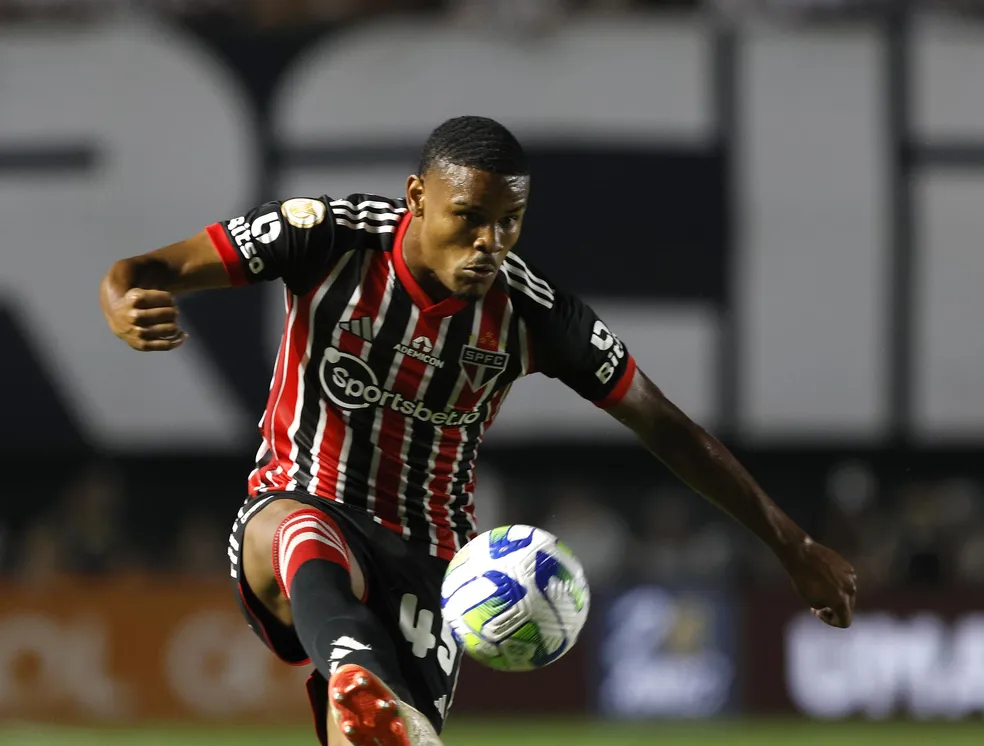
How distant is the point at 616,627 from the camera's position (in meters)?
12.5

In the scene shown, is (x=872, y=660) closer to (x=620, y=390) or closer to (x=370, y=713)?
(x=620, y=390)

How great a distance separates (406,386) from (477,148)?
2.65 ft

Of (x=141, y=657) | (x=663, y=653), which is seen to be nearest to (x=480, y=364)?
(x=663, y=653)

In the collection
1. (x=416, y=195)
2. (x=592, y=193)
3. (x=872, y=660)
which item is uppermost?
(x=592, y=193)

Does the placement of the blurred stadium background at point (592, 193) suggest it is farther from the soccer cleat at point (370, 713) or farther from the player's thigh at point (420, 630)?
the soccer cleat at point (370, 713)

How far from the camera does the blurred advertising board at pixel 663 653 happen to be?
12.4m

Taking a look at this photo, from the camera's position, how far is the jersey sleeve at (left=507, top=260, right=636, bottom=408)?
16.4 ft

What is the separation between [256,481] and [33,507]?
34.7 ft

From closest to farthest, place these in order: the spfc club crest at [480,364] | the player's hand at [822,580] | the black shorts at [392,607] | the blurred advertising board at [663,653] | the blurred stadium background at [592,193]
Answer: the black shorts at [392,607] < the spfc club crest at [480,364] < the player's hand at [822,580] < the blurred advertising board at [663,653] < the blurred stadium background at [592,193]

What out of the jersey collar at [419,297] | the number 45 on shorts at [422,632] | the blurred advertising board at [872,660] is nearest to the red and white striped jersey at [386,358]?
the jersey collar at [419,297]

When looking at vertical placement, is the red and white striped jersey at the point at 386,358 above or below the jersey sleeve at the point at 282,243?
below

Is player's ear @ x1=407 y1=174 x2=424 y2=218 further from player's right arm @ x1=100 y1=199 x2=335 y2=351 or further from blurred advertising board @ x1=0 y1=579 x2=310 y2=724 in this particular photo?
blurred advertising board @ x1=0 y1=579 x2=310 y2=724

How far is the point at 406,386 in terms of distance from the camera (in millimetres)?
4980

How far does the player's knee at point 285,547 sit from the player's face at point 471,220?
0.79m
